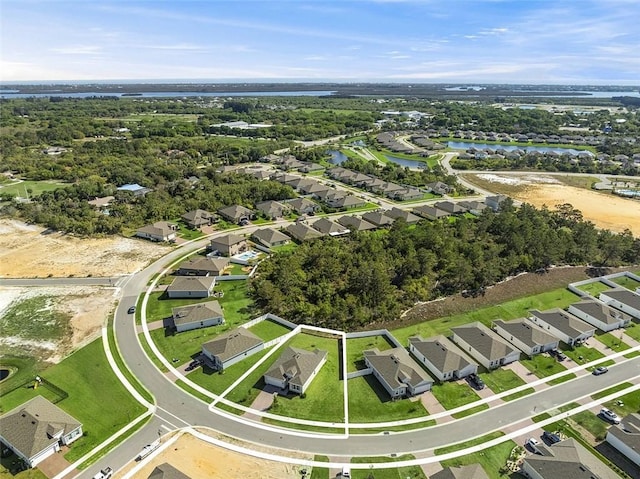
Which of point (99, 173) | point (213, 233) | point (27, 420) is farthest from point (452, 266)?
point (99, 173)

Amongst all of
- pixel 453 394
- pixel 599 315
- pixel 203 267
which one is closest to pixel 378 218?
pixel 203 267

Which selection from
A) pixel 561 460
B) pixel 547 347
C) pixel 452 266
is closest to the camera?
pixel 561 460

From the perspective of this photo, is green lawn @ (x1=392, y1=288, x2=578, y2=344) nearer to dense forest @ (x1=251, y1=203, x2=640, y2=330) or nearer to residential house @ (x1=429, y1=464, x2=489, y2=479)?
dense forest @ (x1=251, y1=203, x2=640, y2=330)

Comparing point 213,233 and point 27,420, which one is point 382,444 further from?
point 213,233

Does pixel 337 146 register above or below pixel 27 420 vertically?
above

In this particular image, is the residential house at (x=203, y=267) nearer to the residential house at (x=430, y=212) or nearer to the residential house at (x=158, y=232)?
the residential house at (x=158, y=232)

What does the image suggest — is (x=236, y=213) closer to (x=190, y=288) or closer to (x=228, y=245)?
(x=228, y=245)

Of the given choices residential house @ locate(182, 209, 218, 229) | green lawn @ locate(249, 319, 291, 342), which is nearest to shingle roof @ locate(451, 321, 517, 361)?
green lawn @ locate(249, 319, 291, 342)
